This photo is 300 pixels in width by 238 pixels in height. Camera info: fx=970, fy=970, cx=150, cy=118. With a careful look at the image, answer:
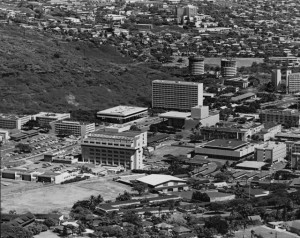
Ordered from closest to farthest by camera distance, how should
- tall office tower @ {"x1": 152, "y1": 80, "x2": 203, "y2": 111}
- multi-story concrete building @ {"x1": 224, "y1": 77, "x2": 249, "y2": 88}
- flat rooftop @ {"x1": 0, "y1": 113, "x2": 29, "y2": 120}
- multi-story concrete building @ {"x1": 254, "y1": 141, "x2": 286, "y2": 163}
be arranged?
multi-story concrete building @ {"x1": 254, "y1": 141, "x2": 286, "y2": 163} → flat rooftop @ {"x1": 0, "y1": 113, "x2": 29, "y2": 120} → tall office tower @ {"x1": 152, "y1": 80, "x2": 203, "y2": 111} → multi-story concrete building @ {"x1": 224, "y1": 77, "x2": 249, "y2": 88}

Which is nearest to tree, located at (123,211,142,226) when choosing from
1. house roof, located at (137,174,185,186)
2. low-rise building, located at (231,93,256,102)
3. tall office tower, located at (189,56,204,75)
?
house roof, located at (137,174,185,186)

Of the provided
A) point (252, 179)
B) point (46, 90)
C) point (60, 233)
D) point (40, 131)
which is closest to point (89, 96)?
point (46, 90)

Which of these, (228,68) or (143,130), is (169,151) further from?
(228,68)

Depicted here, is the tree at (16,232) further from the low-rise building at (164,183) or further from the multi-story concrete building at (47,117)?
the multi-story concrete building at (47,117)

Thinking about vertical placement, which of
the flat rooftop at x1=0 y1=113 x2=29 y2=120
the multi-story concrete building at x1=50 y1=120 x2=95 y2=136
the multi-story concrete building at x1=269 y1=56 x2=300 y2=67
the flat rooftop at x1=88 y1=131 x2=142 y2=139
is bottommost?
the multi-story concrete building at x1=50 y1=120 x2=95 y2=136

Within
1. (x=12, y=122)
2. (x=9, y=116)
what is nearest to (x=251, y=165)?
(x=12, y=122)

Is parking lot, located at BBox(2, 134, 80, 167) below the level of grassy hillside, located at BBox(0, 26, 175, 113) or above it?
below

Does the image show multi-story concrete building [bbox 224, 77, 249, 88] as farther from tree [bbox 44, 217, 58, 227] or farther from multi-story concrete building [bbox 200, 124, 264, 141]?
tree [bbox 44, 217, 58, 227]

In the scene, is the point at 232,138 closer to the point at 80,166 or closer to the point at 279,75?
the point at 80,166
